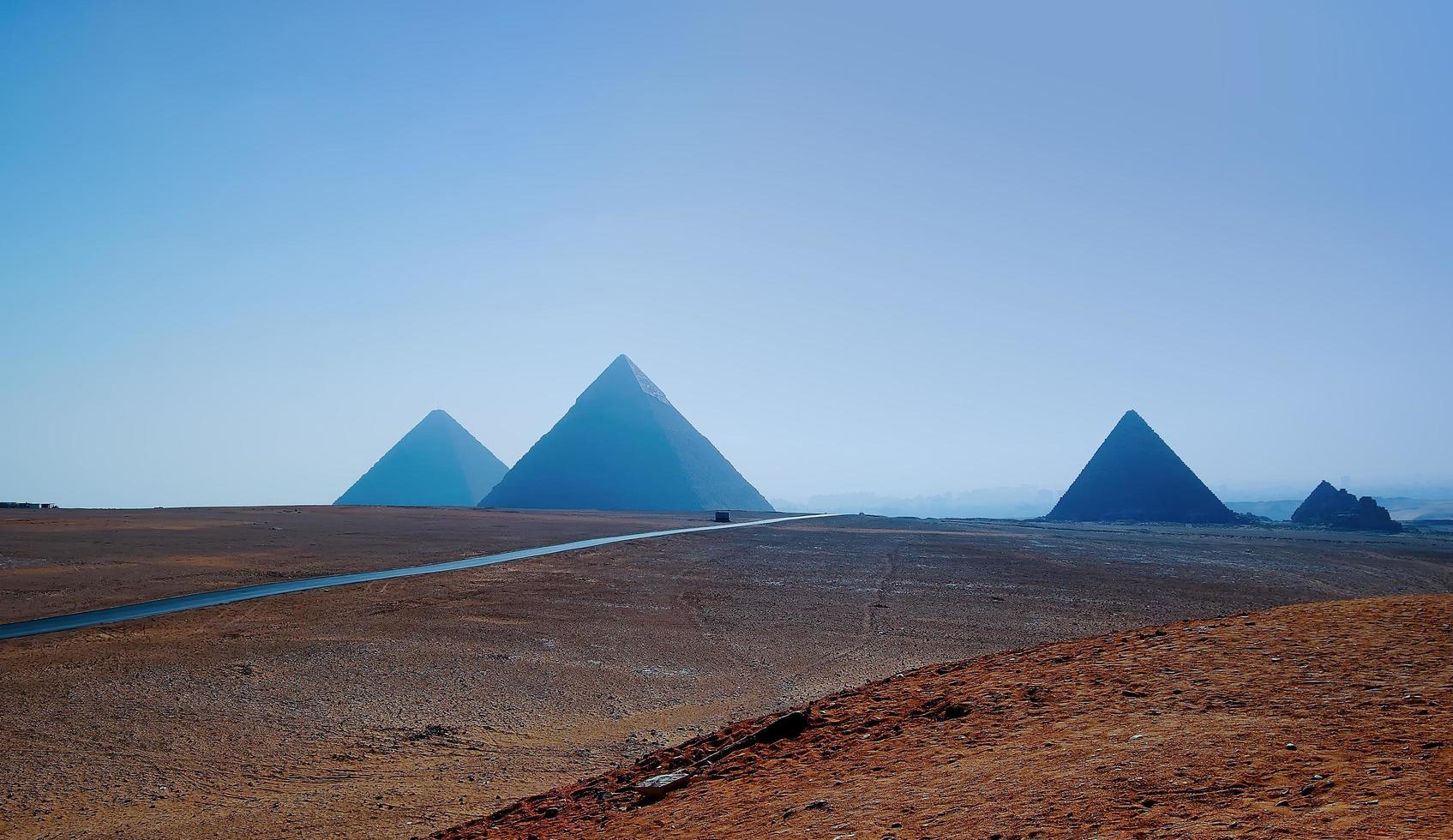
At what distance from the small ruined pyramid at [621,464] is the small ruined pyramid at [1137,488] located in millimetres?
65385

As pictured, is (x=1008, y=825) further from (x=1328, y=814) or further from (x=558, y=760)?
(x=558, y=760)

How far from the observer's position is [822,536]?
180 feet

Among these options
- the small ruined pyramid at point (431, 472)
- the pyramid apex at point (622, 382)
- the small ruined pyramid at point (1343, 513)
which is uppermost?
the pyramid apex at point (622, 382)

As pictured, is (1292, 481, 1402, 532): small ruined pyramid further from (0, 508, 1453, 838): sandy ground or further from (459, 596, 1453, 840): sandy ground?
(459, 596, 1453, 840): sandy ground

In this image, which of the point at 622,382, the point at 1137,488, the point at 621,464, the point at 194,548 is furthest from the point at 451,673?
the point at 622,382

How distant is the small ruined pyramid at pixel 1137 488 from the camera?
4491 inches

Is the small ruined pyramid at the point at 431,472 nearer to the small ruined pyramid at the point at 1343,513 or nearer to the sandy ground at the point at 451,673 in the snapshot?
the small ruined pyramid at the point at 1343,513

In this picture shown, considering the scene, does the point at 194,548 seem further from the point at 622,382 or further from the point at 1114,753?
the point at 622,382

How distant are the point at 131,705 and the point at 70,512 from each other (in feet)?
177

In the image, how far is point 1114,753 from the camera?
602cm

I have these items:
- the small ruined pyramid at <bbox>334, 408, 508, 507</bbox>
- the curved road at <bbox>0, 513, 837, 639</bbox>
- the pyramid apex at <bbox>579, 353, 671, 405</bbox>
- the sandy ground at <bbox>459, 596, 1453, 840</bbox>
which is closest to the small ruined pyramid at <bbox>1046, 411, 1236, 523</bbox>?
the pyramid apex at <bbox>579, 353, 671, 405</bbox>

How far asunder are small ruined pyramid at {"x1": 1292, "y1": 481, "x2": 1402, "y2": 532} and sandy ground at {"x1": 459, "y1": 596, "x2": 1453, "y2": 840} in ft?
329

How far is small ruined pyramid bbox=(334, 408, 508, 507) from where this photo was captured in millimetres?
178125

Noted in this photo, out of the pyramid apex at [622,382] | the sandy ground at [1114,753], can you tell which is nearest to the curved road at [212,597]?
the sandy ground at [1114,753]
